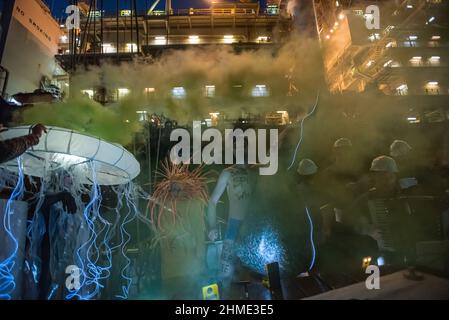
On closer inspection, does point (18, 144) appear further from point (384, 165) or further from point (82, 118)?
point (384, 165)

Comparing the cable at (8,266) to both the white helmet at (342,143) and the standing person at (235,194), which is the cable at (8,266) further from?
the white helmet at (342,143)

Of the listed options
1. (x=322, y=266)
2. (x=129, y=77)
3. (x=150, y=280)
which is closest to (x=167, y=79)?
(x=129, y=77)

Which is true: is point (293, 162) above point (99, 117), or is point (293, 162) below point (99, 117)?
below

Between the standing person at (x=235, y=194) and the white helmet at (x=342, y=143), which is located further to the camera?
the white helmet at (x=342, y=143)

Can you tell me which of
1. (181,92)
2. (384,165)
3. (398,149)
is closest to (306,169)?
(384,165)

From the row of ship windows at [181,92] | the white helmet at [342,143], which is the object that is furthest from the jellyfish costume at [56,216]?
the white helmet at [342,143]

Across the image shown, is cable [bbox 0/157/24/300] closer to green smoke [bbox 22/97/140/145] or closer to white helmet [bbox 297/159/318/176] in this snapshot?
green smoke [bbox 22/97/140/145]

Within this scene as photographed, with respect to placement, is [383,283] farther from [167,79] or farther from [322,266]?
[167,79]
